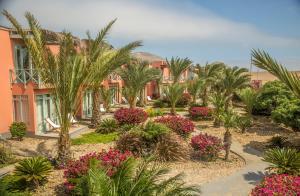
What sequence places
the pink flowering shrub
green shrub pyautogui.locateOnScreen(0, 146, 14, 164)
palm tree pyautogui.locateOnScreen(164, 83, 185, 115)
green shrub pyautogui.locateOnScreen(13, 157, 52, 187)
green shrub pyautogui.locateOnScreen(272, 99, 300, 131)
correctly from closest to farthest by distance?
the pink flowering shrub → green shrub pyautogui.locateOnScreen(13, 157, 52, 187) → green shrub pyautogui.locateOnScreen(0, 146, 14, 164) → green shrub pyautogui.locateOnScreen(272, 99, 300, 131) → palm tree pyautogui.locateOnScreen(164, 83, 185, 115)

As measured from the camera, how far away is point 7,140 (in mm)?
15039

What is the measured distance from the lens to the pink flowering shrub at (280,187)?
6938mm

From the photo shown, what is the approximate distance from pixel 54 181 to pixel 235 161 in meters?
7.38

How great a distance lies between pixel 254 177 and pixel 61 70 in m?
7.95

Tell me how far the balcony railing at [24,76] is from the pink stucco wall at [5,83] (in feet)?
1.01

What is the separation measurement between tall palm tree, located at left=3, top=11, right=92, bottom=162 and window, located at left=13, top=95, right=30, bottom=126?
699 centimetres

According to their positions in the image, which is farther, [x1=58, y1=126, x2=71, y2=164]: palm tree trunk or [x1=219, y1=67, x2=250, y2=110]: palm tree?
[x1=219, y1=67, x2=250, y2=110]: palm tree

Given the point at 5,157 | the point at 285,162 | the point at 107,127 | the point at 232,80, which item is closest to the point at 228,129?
the point at 285,162

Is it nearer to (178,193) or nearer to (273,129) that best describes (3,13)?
(178,193)

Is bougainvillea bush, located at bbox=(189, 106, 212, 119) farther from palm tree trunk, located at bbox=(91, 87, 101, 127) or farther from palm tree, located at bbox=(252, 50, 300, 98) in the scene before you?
palm tree, located at bbox=(252, 50, 300, 98)

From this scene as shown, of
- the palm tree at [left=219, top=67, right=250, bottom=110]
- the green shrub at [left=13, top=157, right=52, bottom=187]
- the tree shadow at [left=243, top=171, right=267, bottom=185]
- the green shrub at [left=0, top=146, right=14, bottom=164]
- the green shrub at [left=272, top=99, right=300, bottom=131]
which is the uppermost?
the palm tree at [left=219, top=67, right=250, bottom=110]

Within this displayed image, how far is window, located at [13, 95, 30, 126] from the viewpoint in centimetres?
1670

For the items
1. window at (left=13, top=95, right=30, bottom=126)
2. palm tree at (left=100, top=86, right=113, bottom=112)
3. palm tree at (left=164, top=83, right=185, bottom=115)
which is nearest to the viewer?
window at (left=13, top=95, right=30, bottom=126)

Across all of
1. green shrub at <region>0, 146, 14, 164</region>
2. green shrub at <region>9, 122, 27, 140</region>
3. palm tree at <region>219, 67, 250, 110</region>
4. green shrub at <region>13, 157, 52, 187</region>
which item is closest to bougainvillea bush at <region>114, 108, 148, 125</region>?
green shrub at <region>9, 122, 27, 140</region>
